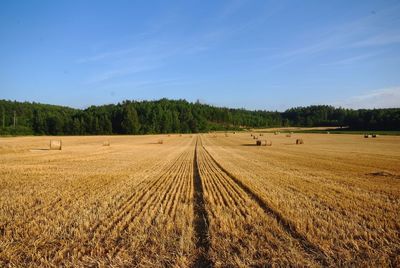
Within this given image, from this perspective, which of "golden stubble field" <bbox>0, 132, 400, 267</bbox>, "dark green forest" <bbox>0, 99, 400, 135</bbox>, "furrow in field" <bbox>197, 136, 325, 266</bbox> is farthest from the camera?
"dark green forest" <bbox>0, 99, 400, 135</bbox>

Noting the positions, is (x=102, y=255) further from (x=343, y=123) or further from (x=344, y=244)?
(x=343, y=123)

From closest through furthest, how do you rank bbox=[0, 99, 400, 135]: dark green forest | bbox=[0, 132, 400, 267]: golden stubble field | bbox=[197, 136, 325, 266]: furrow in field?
bbox=[197, 136, 325, 266]: furrow in field < bbox=[0, 132, 400, 267]: golden stubble field < bbox=[0, 99, 400, 135]: dark green forest

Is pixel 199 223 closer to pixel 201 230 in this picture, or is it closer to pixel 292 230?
pixel 201 230

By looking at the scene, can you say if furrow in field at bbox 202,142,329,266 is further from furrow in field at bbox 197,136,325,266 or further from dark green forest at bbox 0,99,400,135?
dark green forest at bbox 0,99,400,135

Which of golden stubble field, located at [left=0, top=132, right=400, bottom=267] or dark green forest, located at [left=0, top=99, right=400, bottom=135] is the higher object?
dark green forest, located at [left=0, top=99, right=400, bottom=135]

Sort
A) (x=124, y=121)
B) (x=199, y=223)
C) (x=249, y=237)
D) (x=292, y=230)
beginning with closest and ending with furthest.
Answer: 1. (x=249, y=237)
2. (x=292, y=230)
3. (x=199, y=223)
4. (x=124, y=121)

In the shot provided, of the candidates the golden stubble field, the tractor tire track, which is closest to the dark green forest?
the golden stubble field

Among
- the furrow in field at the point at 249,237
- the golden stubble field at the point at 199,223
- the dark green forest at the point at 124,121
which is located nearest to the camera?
the furrow in field at the point at 249,237

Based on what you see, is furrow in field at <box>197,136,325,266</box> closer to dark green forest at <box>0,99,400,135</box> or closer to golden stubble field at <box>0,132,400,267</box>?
golden stubble field at <box>0,132,400,267</box>

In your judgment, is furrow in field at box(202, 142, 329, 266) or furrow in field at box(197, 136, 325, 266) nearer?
furrow in field at box(197, 136, 325, 266)

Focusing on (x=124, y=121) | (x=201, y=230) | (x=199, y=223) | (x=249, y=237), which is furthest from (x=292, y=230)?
(x=124, y=121)

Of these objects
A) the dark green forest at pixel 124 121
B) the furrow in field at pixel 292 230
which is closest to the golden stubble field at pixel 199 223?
the furrow in field at pixel 292 230

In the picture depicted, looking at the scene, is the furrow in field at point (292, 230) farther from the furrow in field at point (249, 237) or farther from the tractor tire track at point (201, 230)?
the tractor tire track at point (201, 230)

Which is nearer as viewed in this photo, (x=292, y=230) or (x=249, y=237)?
(x=249, y=237)
